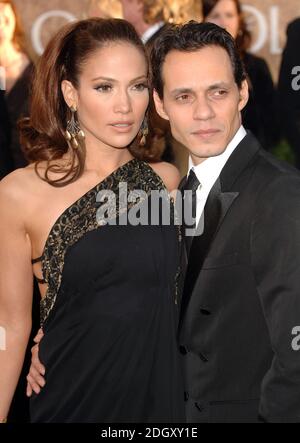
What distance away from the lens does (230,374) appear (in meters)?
2.96

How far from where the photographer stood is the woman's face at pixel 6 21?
7.20m

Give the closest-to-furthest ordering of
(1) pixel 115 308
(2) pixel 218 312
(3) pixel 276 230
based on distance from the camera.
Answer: (3) pixel 276 230 → (2) pixel 218 312 → (1) pixel 115 308

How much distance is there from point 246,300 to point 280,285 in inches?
7.5

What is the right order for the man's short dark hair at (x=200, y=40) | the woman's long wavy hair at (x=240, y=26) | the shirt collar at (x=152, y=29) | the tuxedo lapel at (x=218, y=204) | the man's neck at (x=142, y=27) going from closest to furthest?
1. the tuxedo lapel at (x=218, y=204)
2. the man's short dark hair at (x=200, y=40)
3. the shirt collar at (x=152, y=29)
4. the man's neck at (x=142, y=27)
5. the woman's long wavy hair at (x=240, y=26)

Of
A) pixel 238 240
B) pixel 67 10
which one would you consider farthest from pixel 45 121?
pixel 67 10

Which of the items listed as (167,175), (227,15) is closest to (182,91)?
(167,175)

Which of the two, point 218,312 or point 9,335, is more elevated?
point 218,312

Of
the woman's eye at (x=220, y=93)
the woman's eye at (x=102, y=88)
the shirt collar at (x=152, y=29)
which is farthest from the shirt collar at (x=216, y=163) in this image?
the shirt collar at (x=152, y=29)

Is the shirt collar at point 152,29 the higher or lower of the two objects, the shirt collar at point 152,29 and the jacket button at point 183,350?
the higher

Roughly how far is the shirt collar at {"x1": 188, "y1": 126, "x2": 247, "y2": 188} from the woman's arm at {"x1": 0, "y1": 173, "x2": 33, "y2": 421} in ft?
2.44

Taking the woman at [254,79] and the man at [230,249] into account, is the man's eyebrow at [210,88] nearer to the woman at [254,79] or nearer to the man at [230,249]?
the man at [230,249]

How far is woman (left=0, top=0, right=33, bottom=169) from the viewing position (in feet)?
22.9
